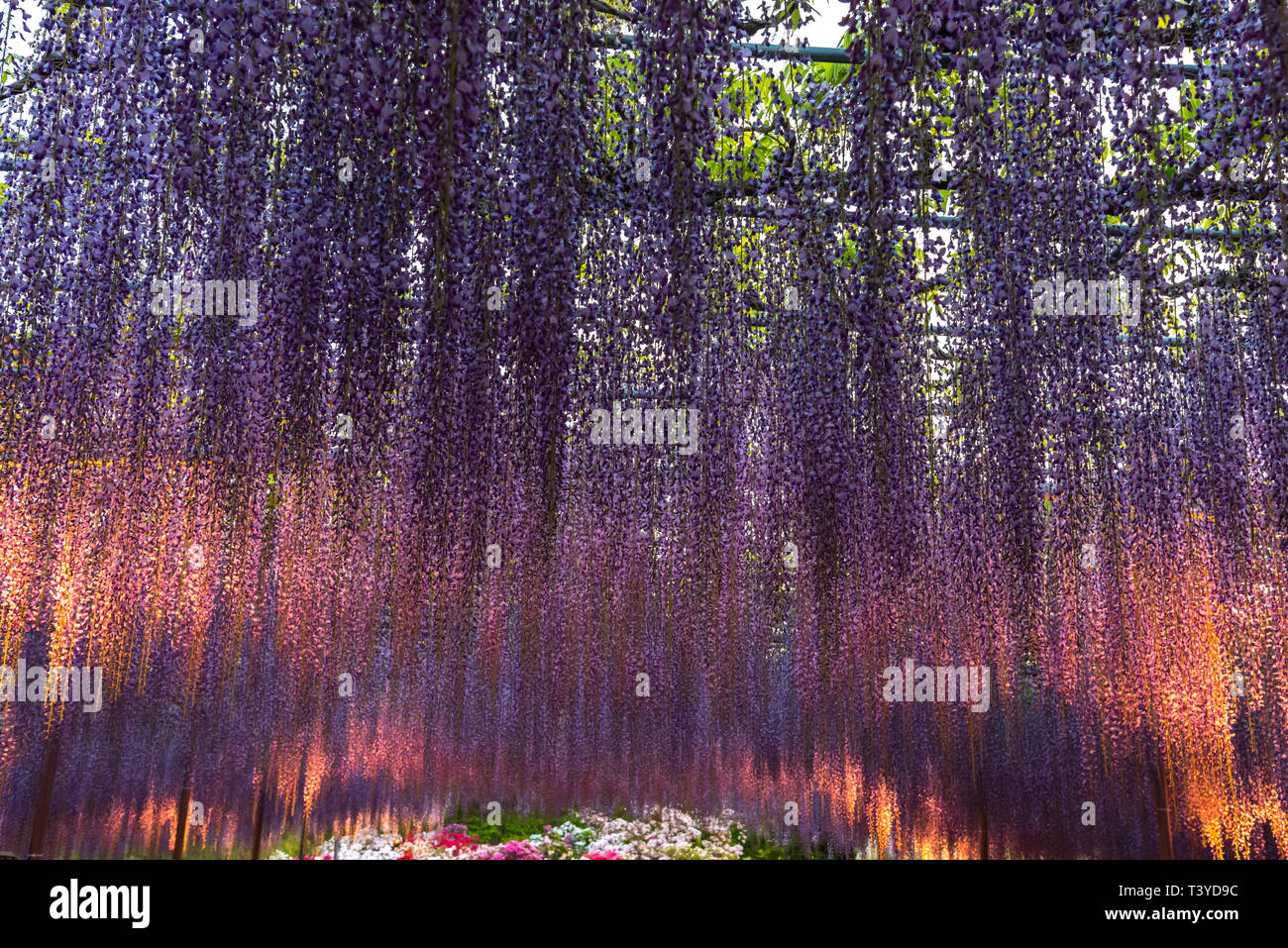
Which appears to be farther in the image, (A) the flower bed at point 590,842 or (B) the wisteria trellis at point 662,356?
(A) the flower bed at point 590,842

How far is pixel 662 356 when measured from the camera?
5.21 m

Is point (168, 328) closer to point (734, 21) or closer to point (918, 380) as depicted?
point (734, 21)

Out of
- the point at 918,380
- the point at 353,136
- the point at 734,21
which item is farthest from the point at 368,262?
the point at 918,380

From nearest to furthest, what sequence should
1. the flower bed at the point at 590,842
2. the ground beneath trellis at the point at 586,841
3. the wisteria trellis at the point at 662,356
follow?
the wisteria trellis at the point at 662,356
the flower bed at the point at 590,842
the ground beneath trellis at the point at 586,841

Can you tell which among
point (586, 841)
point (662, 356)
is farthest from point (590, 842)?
point (662, 356)

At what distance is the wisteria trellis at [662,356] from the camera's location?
3.21 m

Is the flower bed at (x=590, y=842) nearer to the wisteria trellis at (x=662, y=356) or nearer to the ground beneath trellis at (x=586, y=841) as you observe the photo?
the ground beneath trellis at (x=586, y=841)

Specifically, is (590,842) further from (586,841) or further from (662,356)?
(662,356)

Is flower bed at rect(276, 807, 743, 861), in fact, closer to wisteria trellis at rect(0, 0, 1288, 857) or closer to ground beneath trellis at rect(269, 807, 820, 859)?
ground beneath trellis at rect(269, 807, 820, 859)

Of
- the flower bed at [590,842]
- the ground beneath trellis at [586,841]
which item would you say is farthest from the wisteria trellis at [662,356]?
the ground beneath trellis at [586,841]

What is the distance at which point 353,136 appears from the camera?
126 inches

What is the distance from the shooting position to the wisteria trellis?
3.21 metres

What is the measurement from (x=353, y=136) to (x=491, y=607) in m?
5.41

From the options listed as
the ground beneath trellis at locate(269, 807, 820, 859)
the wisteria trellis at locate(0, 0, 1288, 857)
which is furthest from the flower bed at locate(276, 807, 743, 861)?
the wisteria trellis at locate(0, 0, 1288, 857)
